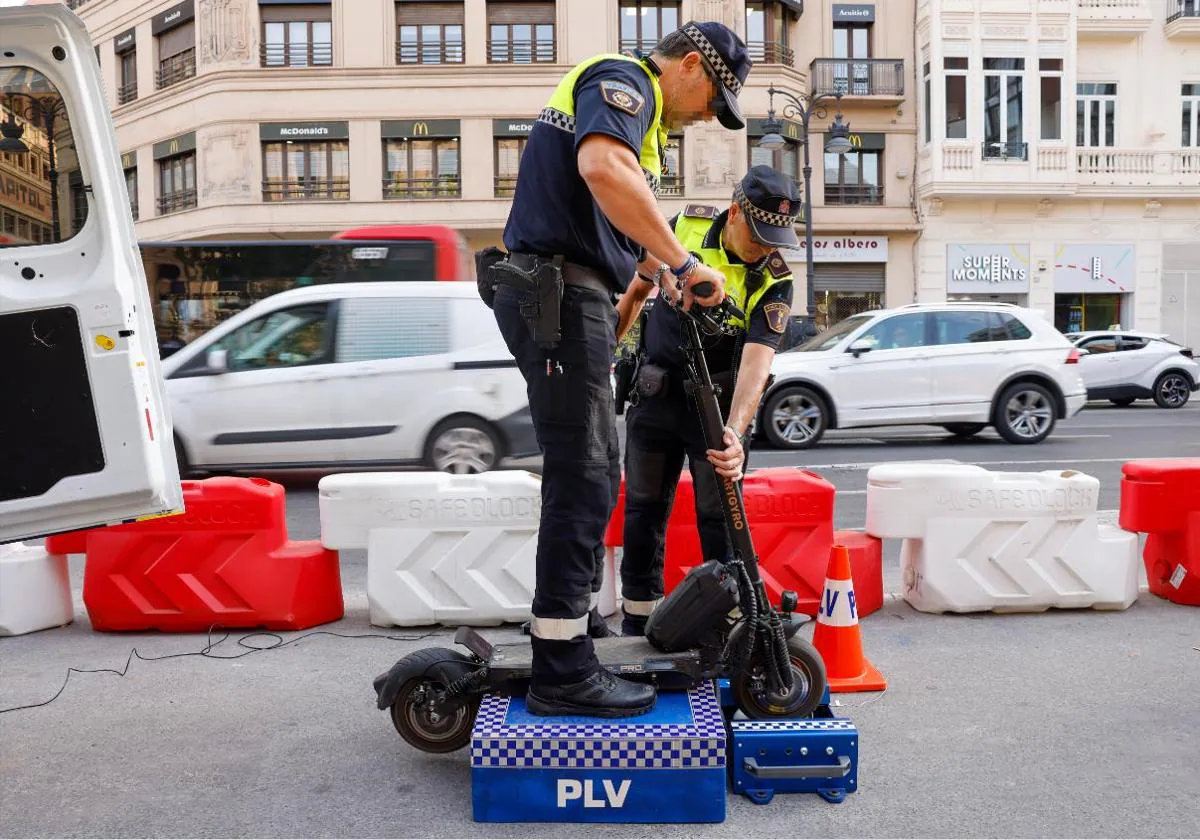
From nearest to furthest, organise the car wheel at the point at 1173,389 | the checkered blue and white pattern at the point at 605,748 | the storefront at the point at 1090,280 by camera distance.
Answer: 1. the checkered blue and white pattern at the point at 605,748
2. the car wheel at the point at 1173,389
3. the storefront at the point at 1090,280

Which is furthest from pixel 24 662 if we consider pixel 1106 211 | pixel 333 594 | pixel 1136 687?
pixel 1106 211

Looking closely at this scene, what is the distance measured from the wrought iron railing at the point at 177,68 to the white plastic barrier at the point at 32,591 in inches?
1104

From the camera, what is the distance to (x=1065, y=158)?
28.4 meters

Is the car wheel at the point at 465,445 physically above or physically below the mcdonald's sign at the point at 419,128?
below

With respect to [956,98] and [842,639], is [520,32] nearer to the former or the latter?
[956,98]

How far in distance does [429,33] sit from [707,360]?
27.4 metres

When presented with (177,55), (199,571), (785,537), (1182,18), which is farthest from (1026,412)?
(177,55)

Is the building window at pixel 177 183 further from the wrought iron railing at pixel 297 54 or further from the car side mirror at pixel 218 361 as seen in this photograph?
the car side mirror at pixel 218 361

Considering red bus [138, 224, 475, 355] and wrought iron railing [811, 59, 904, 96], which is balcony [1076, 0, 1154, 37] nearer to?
wrought iron railing [811, 59, 904, 96]

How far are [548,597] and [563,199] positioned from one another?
113cm

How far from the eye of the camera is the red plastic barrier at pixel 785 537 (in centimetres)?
477

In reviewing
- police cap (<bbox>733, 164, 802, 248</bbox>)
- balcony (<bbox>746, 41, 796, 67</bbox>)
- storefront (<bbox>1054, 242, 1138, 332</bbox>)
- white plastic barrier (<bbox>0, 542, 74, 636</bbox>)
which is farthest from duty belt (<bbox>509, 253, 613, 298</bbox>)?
storefront (<bbox>1054, 242, 1138, 332</bbox>)

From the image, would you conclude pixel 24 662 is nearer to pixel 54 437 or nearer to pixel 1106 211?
pixel 54 437

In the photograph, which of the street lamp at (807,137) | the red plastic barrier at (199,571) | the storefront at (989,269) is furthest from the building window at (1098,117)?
the red plastic barrier at (199,571)
